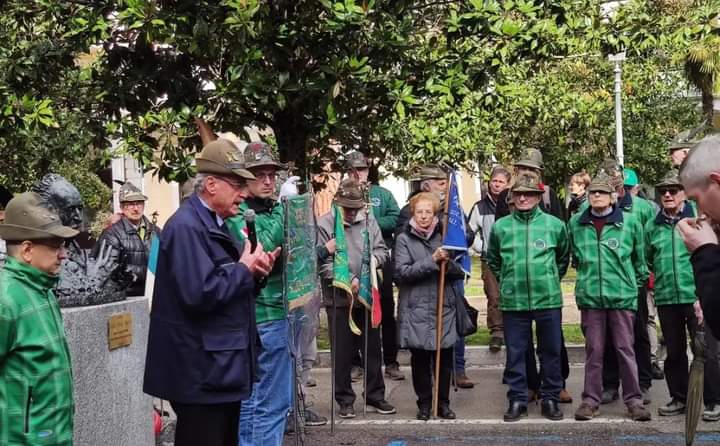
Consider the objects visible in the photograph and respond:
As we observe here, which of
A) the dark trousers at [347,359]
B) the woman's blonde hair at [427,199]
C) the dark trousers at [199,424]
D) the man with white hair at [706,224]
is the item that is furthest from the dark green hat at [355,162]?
the man with white hair at [706,224]

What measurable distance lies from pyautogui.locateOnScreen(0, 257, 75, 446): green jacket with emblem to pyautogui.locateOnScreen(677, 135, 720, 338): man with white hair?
2.72 meters

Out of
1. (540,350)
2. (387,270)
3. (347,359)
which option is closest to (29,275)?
(347,359)

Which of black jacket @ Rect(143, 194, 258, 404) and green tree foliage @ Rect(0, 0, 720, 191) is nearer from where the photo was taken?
black jacket @ Rect(143, 194, 258, 404)

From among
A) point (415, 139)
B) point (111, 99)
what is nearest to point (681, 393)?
point (415, 139)

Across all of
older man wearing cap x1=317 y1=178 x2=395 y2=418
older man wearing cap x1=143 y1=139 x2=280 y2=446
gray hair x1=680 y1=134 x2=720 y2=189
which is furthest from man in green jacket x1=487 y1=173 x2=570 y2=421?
gray hair x1=680 y1=134 x2=720 y2=189

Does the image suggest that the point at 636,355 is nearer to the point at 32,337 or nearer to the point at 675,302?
the point at 675,302

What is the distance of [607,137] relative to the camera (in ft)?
91.0

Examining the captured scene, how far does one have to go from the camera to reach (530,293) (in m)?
8.91

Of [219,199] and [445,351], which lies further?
[445,351]

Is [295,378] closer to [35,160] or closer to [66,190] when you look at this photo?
[66,190]

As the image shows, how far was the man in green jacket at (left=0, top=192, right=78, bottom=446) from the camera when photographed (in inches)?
174

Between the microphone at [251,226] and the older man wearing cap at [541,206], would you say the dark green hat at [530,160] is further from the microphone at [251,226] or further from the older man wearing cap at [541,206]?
the microphone at [251,226]

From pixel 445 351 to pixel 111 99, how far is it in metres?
4.15

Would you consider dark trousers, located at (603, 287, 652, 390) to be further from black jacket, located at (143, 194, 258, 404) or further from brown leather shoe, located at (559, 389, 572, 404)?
black jacket, located at (143, 194, 258, 404)
